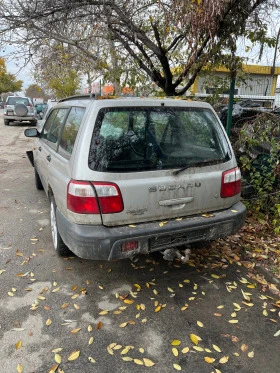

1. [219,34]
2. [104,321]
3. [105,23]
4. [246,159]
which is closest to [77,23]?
[105,23]

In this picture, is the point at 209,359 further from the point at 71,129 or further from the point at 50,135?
the point at 50,135

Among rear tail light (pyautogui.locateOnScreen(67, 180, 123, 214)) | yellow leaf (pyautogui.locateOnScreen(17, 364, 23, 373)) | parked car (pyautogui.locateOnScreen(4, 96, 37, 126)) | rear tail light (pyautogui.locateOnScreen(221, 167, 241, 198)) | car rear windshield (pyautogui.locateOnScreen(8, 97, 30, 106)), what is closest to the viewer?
yellow leaf (pyautogui.locateOnScreen(17, 364, 23, 373))

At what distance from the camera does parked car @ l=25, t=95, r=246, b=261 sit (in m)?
2.52

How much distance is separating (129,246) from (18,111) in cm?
1776

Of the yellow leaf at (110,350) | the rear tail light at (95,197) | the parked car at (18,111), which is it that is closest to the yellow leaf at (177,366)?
the yellow leaf at (110,350)

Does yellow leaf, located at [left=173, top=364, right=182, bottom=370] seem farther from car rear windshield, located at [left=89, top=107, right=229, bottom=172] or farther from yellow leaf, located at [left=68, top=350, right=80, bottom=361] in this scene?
car rear windshield, located at [left=89, top=107, right=229, bottom=172]

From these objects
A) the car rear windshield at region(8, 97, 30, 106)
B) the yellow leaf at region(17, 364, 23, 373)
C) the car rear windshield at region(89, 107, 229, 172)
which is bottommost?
the yellow leaf at region(17, 364, 23, 373)

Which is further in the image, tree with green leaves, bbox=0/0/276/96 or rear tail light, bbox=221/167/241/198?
tree with green leaves, bbox=0/0/276/96

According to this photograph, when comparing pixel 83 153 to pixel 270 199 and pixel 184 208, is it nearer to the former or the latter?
pixel 184 208

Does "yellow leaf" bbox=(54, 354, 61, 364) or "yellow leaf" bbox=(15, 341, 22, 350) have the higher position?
"yellow leaf" bbox=(15, 341, 22, 350)

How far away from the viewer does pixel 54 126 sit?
4000mm

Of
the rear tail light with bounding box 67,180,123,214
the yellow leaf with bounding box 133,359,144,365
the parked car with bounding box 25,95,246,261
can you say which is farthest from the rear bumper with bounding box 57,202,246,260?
the yellow leaf with bounding box 133,359,144,365

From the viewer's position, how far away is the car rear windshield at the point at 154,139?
2.58m

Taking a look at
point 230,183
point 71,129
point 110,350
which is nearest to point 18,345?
point 110,350
